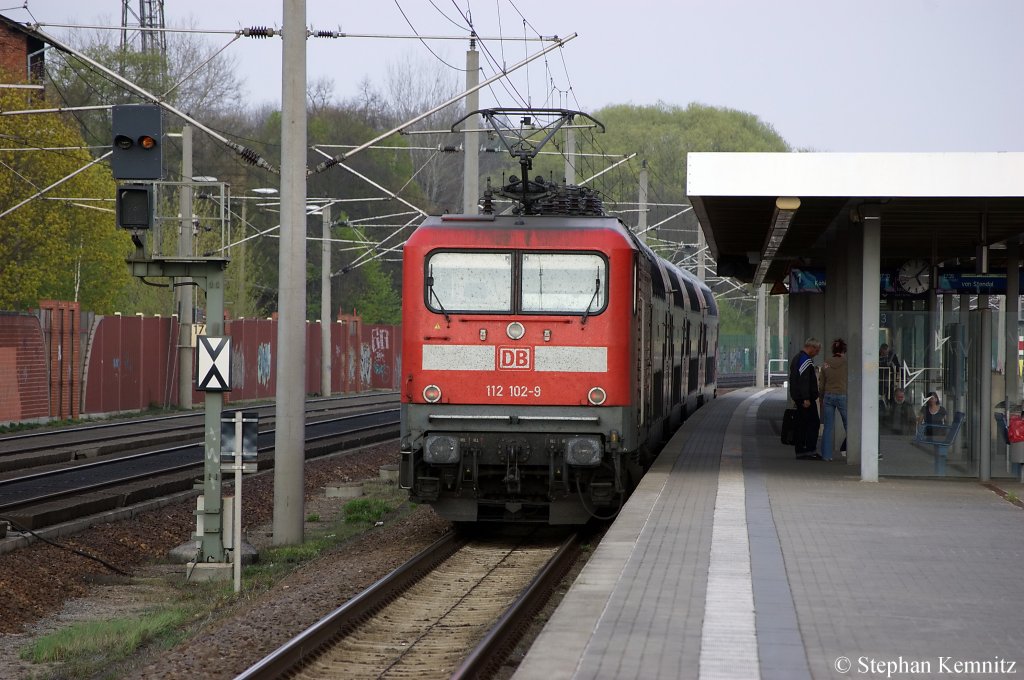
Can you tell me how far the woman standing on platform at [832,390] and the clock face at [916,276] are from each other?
286cm

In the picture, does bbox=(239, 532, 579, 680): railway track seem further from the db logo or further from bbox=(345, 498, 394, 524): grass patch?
bbox=(345, 498, 394, 524): grass patch

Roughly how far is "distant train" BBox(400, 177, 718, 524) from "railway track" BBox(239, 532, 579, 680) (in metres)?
0.70

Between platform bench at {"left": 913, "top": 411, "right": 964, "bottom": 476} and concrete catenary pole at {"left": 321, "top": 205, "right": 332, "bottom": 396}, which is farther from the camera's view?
concrete catenary pole at {"left": 321, "top": 205, "right": 332, "bottom": 396}

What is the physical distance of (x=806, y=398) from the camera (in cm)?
1883

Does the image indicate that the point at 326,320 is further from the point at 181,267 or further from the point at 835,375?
the point at 181,267

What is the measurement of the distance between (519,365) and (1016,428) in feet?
20.4

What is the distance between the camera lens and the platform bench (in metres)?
16.1

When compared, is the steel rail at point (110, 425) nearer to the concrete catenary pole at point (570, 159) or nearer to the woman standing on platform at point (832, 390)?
the woman standing on platform at point (832, 390)

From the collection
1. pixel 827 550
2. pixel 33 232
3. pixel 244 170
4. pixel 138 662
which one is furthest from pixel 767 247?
pixel 244 170

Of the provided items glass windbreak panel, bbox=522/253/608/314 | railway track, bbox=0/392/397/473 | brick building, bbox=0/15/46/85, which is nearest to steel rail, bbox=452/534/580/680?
glass windbreak panel, bbox=522/253/608/314

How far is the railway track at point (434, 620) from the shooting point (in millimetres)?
8375

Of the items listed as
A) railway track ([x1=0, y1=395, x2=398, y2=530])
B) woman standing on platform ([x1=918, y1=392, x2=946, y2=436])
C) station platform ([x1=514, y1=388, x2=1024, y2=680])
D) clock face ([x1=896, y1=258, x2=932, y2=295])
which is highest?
clock face ([x1=896, y1=258, x2=932, y2=295])

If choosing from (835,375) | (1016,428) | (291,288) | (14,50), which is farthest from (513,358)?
(14,50)

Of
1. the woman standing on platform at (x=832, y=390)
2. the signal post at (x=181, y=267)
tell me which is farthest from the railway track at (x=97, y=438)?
the woman standing on platform at (x=832, y=390)
